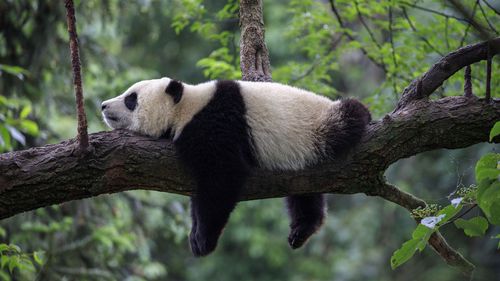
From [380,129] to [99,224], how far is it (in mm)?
4387

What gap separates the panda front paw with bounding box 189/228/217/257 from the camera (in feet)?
13.3

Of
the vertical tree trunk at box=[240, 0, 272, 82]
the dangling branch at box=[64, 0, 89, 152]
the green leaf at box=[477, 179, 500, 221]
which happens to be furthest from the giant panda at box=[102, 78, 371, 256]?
the green leaf at box=[477, 179, 500, 221]

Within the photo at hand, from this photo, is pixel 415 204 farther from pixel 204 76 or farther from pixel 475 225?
pixel 204 76

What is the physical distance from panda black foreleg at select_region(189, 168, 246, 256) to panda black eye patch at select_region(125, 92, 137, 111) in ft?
3.33

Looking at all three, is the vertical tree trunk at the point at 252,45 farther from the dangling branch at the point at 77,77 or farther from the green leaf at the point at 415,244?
the green leaf at the point at 415,244

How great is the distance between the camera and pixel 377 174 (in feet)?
12.4

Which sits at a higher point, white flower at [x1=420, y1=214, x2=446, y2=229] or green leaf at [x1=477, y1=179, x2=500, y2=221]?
green leaf at [x1=477, y1=179, x2=500, y2=221]

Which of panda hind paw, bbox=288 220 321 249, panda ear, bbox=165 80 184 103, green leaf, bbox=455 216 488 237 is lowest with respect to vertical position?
panda hind paw, bbox=288 220 321 249

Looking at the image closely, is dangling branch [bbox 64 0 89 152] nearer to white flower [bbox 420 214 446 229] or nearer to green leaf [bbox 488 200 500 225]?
white flower [bbox 420 214 446 229]

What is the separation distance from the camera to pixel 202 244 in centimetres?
407

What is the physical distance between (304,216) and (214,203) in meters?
1.12

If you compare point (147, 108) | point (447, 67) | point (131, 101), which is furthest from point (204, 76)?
point (447, 67)

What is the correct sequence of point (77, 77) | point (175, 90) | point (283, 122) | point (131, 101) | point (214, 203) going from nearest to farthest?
point (77, 77)
point (214, 203)
point (283, 122)
point (175, 90)
point (131, 101)

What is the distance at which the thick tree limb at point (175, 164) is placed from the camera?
3398 millimetres
